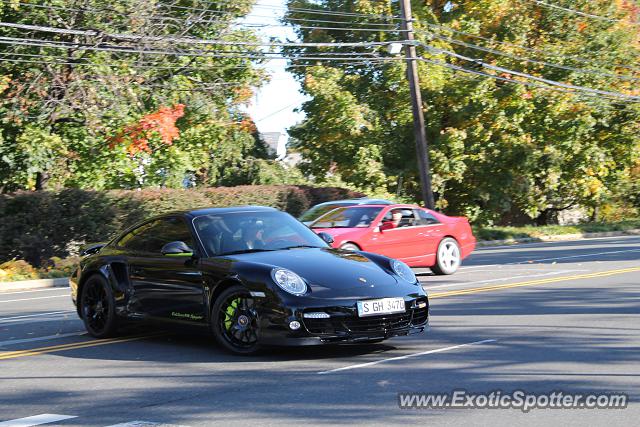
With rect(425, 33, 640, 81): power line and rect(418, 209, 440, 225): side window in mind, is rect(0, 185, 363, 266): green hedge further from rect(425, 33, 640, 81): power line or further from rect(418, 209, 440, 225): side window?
rect(425, 33, 640, 81): power line

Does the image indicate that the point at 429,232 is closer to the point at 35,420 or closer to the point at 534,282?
the point at 534,282

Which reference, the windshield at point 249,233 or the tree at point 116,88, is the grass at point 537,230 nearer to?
the tree at point 116,88

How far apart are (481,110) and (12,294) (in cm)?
2162

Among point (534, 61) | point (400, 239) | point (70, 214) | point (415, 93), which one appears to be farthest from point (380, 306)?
point (534, 61)

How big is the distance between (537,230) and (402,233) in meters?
19.9

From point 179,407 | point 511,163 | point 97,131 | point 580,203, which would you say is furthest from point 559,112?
point 179,407

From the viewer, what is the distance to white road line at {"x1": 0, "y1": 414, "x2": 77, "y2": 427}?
21.3 feet

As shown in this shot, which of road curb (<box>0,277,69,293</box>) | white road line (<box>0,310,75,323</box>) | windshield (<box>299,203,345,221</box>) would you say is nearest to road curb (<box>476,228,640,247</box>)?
windshield (<box>299,203,345,221</box>)

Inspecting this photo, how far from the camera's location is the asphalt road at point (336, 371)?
6543 mm

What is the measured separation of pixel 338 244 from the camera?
16859 mm

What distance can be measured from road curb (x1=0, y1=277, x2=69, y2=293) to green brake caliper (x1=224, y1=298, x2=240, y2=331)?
39.9 feet

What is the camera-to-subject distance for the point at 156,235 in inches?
407

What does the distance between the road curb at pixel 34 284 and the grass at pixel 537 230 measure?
16.0m

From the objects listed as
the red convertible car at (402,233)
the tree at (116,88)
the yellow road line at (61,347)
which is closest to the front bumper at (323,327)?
the yellow road line at (61,347)
